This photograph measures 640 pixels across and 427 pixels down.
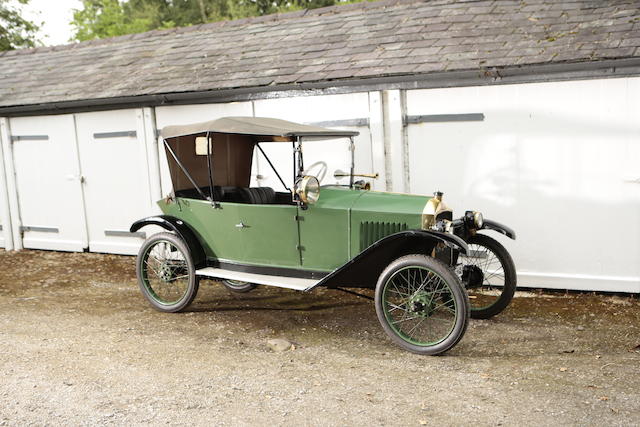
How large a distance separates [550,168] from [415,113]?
5.25 ft

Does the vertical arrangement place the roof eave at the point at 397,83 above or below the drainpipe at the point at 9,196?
above

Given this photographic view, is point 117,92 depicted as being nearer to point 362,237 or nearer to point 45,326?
point 45,326

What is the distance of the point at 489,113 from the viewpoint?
6629 millimetres

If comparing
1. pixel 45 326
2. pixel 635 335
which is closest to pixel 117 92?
pixel 45 326

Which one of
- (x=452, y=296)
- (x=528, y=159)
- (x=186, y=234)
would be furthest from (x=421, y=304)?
(x=528, y=159)

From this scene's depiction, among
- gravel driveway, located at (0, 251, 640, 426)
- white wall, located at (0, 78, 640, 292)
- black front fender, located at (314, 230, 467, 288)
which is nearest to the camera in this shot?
gravel driveway, located at (0, 251, 640, 426)

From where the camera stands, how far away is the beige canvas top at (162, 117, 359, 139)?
5.11m

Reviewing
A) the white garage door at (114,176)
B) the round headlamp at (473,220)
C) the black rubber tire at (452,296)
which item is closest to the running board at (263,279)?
the black rubber tire at (452,296)

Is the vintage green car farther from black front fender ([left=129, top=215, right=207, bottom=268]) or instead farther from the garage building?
the garage building

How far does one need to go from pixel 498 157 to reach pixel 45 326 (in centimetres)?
488

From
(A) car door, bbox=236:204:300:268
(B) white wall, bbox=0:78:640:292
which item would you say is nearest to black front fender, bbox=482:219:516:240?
(B) white wall, bbox=0:78:640:292

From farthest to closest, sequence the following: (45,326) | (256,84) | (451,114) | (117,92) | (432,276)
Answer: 1. (117,92)
2. (256,84)
3. (451,114)
4. (45,326)
5. (432,276)

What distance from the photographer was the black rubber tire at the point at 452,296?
14.3 feet

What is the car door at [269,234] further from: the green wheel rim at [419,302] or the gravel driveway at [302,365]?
the green wheel rim at [419,302]
